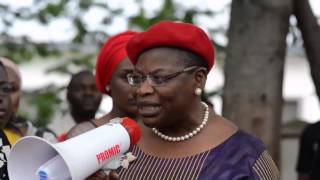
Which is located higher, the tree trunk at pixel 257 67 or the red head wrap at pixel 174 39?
the red head wrap at pixel 174 39

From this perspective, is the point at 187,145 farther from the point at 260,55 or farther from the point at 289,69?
the point at 289,69

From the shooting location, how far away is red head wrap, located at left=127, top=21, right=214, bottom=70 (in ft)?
11.1

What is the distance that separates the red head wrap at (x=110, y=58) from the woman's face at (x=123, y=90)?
0.04m

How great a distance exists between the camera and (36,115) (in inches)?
353

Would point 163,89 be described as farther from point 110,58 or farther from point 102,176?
point 110,58

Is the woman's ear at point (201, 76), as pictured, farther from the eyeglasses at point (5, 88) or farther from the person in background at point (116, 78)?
the eyeglasses at point (5, 88)

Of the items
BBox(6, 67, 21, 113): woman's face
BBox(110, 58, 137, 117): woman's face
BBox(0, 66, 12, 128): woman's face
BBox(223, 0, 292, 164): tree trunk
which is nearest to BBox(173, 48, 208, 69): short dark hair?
BBox(110, 58, 137, 117): woman's face

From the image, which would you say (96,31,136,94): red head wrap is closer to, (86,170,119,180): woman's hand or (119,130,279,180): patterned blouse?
(119,130,279,180): patterned blouse

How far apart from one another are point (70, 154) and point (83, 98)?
144 inches

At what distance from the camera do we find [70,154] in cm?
277

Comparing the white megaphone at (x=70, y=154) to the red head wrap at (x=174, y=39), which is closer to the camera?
the white megaphone at (x=70, y=154)

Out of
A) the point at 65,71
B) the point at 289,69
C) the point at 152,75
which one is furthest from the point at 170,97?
the point at 289,69

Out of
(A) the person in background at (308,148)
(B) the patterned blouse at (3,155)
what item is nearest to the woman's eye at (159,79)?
(B) the patterned blouse at (3,155)

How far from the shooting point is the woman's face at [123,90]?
4527 millimetres
